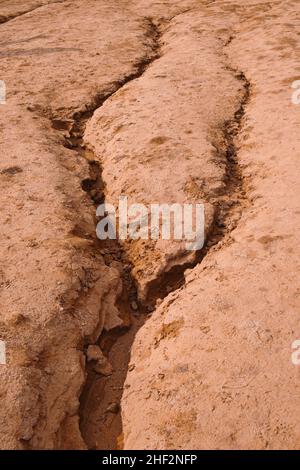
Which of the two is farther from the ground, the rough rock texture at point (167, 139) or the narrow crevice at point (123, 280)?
the rough rock texture at point (167, 139)

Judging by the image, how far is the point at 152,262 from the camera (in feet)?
9.11

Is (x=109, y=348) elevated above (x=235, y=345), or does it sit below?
below

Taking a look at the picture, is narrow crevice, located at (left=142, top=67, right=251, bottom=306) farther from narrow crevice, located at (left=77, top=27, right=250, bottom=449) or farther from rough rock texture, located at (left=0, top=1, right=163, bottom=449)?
rough rock texture, located at (left=0, top=1, right=163, bottom=449)

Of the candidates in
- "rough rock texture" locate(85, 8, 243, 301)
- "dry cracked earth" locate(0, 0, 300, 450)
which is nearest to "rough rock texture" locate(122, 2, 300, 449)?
"dry cracked earth" locate(0, 0, 300, 450)

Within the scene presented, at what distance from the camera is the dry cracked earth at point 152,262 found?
1988 millimetres

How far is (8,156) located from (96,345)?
6.14 ft

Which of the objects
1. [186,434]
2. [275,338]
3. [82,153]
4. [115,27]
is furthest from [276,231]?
[115,27]

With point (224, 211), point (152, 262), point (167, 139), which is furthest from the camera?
point (167, 139)

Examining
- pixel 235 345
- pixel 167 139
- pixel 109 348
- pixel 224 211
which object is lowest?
pixel 109 348

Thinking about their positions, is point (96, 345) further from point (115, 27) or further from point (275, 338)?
point (115, 27)

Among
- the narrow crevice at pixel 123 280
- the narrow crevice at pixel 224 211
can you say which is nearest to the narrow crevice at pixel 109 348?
the narrow crevice at pixel 123 280

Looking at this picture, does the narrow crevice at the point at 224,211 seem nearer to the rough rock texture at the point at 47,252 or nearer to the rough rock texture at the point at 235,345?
the rough rock texture at the point at 235,345

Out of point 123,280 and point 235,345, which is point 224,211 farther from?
point 235,345

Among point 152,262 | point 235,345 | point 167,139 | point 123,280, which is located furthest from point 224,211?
point 235,345
